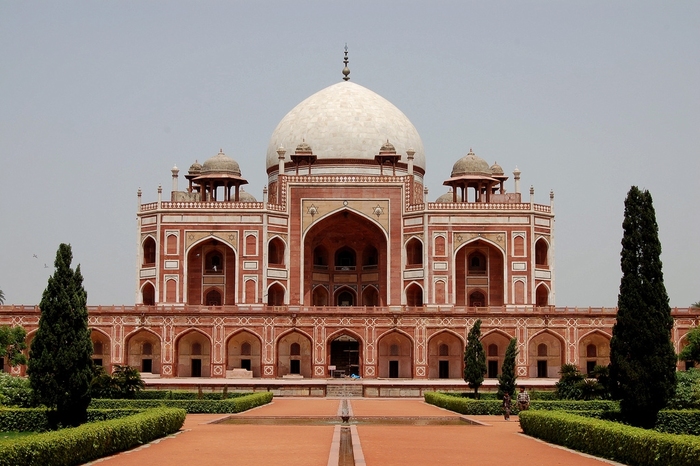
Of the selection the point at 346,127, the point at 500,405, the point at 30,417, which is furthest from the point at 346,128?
the point at 30,417

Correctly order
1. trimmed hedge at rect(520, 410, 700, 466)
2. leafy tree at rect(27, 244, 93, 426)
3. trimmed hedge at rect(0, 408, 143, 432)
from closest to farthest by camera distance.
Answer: trimmed hedge at rect(520, 410, 700, 466), leafy tree at rect(27, 244, 93, 426), trimmed hedge at rect(0, 408, 143, 432)

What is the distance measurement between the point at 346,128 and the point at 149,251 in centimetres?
966

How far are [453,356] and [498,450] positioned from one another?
2289cm

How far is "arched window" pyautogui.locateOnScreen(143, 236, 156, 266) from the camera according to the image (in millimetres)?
42281

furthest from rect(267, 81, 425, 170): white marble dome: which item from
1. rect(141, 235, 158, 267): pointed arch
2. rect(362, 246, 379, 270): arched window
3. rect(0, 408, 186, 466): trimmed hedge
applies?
rect(0, 408, 186, 466): trimmed hedge

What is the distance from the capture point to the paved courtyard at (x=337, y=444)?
14.1 m

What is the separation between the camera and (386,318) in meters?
37.6

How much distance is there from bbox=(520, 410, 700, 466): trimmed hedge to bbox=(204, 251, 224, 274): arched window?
83.7ft

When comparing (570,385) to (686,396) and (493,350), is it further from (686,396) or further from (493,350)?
(493,350)

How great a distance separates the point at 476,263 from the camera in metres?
42.7

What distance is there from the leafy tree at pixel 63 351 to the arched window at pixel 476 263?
26.5 m

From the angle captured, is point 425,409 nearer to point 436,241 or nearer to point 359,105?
point 436,241

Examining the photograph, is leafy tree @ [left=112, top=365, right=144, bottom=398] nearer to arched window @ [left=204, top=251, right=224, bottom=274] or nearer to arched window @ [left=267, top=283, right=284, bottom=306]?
arched window @ [left=267, top=283, right=284, bottom=306]

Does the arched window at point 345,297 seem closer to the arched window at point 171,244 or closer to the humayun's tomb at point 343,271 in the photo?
the humayun's tomb at point 343,271
